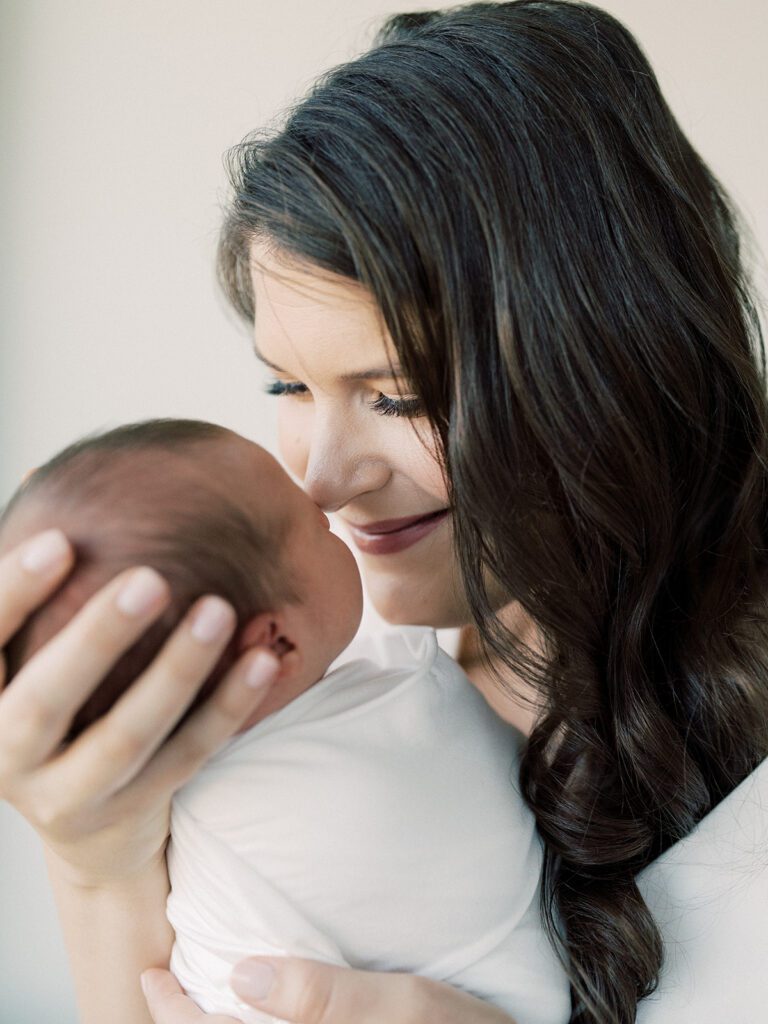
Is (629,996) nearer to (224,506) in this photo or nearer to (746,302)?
(224,506)

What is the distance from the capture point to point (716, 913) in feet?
3.14

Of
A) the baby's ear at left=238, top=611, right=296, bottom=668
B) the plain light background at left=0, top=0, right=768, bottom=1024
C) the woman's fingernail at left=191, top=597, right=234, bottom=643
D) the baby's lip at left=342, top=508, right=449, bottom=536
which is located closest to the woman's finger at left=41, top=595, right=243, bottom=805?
the woman's fingernail at left=191, top=597, right=234, bottom=643

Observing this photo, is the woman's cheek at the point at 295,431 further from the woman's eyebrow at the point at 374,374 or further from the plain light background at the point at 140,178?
the plain light background at the point at 140,178

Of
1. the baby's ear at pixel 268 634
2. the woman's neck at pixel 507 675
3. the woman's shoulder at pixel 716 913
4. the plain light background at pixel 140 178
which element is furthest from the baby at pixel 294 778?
the plain light background at pixel 140 178

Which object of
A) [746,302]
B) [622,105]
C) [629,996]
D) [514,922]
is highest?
[622,105]

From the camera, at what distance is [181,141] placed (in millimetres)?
1753

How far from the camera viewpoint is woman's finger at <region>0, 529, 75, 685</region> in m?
0.64

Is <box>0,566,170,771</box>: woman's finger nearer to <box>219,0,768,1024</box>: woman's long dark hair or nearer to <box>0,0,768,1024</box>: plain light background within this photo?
<box>219,0,768,1024</box>: woman's long dark hair

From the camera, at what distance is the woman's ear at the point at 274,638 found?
30.9 inches

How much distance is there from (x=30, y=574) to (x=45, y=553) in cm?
2

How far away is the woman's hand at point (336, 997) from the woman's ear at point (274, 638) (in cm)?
25

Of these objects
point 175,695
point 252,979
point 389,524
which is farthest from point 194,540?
point 389,524

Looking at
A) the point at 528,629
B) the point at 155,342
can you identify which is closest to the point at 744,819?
the point at 528,629

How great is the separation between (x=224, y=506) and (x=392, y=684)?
12.1 inches
